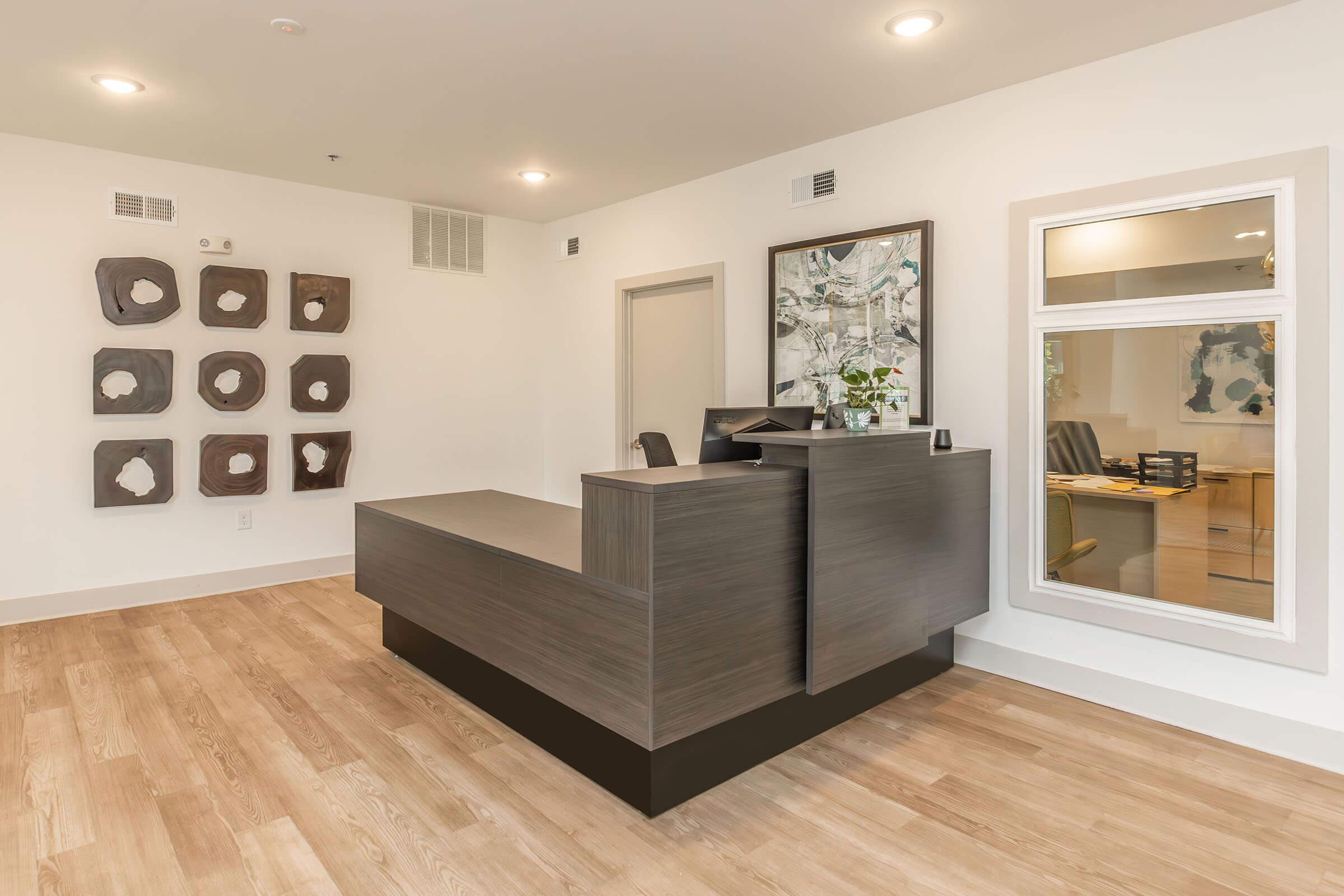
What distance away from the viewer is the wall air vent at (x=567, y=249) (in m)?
5.56

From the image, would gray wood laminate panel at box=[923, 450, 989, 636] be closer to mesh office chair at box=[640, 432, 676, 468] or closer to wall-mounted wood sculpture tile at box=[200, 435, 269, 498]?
mesh office chair at box=[640, 432, 676, 468]

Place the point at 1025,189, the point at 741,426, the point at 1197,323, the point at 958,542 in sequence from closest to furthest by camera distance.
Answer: the point at 1197,323
the point at 741,426
the point at 958,542
the point at 1025,189

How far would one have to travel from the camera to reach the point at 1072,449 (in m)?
3.05

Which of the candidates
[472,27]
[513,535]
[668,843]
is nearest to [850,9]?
[472,27]

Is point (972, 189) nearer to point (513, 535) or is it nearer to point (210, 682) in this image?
point (513, 535)

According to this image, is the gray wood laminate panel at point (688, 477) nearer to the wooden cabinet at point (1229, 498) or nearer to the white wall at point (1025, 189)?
the white wall at point (1025, 189)

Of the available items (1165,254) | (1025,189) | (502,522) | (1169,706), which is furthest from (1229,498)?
(502,522)

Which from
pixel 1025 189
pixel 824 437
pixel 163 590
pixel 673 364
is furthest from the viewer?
pixel 673 364

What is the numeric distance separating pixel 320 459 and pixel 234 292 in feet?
3.79

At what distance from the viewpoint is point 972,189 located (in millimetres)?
3312

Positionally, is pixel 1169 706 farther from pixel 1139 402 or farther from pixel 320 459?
pixel 320 459

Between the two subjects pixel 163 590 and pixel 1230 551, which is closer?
pixel 1230 551

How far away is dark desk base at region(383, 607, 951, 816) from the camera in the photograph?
214cm

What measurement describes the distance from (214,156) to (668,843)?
4.43 m
